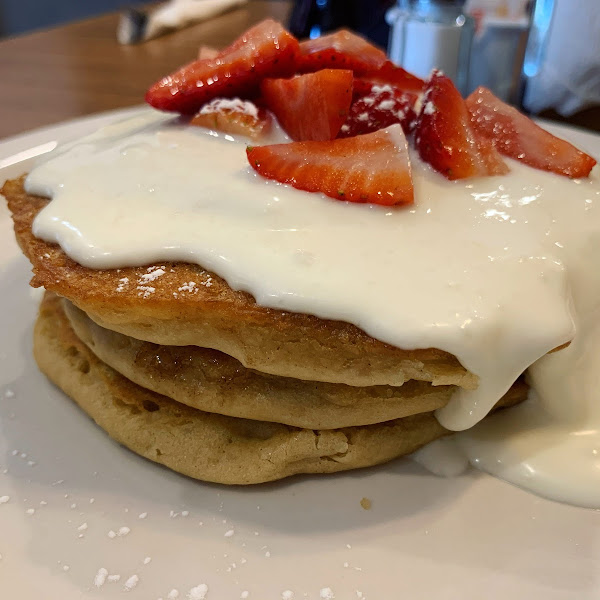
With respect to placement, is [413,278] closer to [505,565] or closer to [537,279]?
[537,279]

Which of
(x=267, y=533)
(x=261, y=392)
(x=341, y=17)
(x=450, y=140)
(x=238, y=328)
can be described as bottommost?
(x=341, y=17)

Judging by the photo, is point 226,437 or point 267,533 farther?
point 226,437

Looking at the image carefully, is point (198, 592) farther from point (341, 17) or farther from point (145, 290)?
point (341, 17)

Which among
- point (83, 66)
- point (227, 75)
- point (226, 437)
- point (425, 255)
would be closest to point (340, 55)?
point (227, 75)

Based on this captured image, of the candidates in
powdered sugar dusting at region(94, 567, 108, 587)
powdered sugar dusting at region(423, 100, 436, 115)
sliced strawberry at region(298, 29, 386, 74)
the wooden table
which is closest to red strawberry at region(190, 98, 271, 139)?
sliced strawberry at region(298, 29, 386, 74)

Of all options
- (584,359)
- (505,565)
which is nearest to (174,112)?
(584,359)

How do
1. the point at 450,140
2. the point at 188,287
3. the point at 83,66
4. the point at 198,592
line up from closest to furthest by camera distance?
the point at 198,592 → the point at 188,287 → the point at 450,140 → the point at 83,66

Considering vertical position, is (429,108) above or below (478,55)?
above
